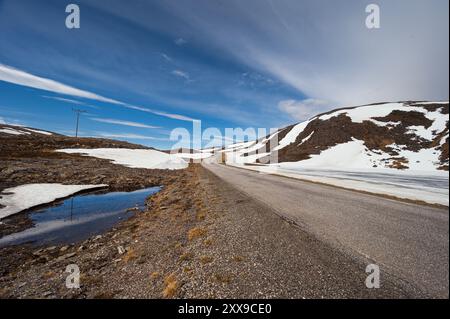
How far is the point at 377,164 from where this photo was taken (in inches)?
1277

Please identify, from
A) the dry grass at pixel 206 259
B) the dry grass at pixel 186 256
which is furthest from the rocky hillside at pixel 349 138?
the dry grass at pixel 186 256

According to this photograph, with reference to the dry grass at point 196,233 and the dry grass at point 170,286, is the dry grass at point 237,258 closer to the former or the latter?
the dry grass at point 170,286

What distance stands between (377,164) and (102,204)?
3877 cm

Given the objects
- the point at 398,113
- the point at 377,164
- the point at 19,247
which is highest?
the point at 398,113

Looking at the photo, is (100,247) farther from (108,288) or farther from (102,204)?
(102,204)

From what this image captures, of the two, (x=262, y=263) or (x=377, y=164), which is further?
(x=377, y=164)

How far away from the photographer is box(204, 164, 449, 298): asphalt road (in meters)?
4.09

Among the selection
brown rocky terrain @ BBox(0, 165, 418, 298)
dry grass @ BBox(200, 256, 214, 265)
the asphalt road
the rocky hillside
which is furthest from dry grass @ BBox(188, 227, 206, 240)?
the rocky hillside

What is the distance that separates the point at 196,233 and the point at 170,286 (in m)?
3.62

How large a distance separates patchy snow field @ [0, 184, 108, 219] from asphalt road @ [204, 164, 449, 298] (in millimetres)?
16427

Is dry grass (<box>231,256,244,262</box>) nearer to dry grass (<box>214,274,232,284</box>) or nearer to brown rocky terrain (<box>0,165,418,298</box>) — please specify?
brown rocky terrain (<box>0,165,418,298</box>)

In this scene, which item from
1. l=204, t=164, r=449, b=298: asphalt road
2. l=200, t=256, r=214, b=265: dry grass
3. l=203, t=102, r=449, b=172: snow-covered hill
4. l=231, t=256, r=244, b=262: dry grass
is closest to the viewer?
l=204, t=164, r=449, b=298: asphalt road
